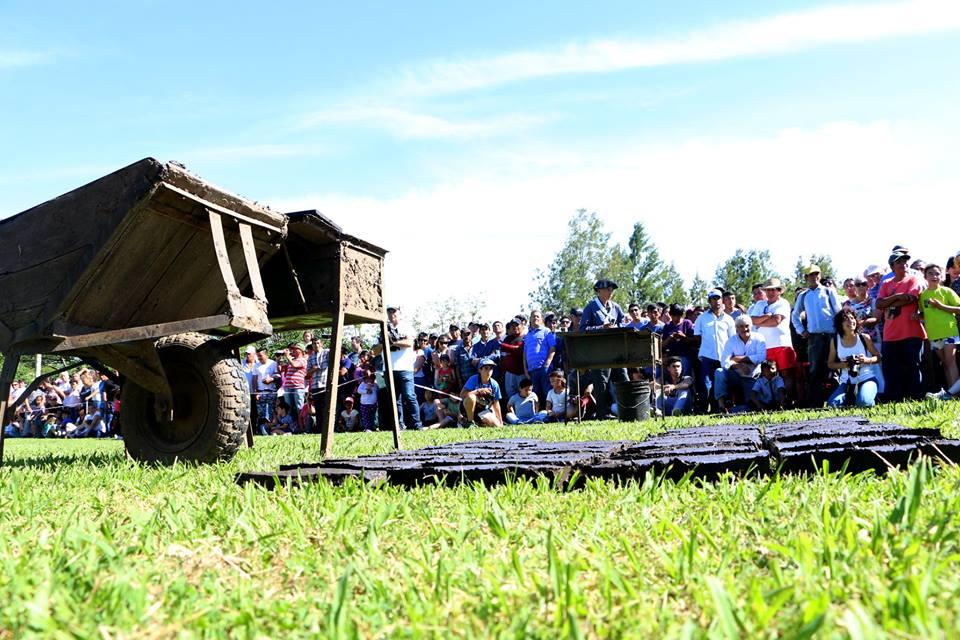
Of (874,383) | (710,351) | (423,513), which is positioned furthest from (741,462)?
(710,351)

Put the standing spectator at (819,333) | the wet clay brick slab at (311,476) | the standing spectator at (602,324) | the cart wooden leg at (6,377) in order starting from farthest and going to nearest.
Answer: the standing spectator at (602,324)
the standing spectator at (819,333)
the cart wooden leg at (6,377)
the wet clay brick slab at (311,476)

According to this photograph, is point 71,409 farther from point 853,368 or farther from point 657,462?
point 657,462

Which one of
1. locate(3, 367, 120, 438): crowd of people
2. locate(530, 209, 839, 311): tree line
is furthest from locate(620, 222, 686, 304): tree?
locate(3, 367, 120, 438): crowd of people

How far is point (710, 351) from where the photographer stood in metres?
12.9

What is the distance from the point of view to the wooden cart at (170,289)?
4.86 meters

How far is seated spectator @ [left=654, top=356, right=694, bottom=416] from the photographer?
1352 cm

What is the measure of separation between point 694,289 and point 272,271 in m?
84.9

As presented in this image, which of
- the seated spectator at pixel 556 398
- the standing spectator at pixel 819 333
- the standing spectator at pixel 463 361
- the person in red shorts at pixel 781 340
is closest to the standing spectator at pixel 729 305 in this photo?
the person in red shorts at pixel 781 340

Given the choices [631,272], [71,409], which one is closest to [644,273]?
[631,272]

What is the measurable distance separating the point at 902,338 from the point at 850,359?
67cm

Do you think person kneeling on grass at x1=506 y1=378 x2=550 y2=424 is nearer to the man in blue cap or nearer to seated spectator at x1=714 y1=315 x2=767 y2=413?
the man in blue cap

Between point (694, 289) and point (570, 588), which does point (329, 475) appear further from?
point (694, 289)

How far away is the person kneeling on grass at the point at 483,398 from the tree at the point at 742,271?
72.7 m

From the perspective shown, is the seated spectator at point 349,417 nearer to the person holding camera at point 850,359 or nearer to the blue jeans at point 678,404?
the blue jeans at point 678,404
